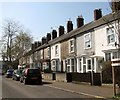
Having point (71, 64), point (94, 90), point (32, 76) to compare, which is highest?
point (71, 64)

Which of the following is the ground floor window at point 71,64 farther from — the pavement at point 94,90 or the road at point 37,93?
the road at point 37,93

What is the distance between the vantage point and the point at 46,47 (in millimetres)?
52375

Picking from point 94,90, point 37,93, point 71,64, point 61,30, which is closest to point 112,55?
point 94,90

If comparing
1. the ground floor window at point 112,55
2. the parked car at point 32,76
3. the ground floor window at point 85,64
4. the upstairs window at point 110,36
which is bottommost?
the parked car at point 32,76

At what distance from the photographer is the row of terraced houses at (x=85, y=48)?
28.0m

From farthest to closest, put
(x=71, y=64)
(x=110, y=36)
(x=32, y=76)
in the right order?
(x=71, y=64) → (x=32, y=76) → (x=110, y=36)

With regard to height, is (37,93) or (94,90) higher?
(94,90)

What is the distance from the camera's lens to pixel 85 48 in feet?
111

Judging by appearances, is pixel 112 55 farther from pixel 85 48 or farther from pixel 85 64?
pixel 85 48

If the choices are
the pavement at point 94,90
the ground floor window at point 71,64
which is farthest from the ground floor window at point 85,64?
→ the pavement at point 94,90

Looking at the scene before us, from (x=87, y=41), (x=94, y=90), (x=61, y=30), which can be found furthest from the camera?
(x=61, y=30)

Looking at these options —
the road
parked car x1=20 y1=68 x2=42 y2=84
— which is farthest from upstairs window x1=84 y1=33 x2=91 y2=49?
the road

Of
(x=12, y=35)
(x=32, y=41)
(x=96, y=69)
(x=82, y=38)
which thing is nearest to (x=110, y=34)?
(x=96, y=69)

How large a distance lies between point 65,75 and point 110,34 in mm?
7318
